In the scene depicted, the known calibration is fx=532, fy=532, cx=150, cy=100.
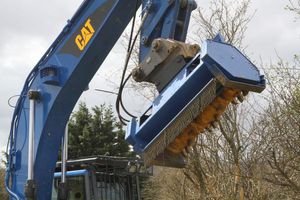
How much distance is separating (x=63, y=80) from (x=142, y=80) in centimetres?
115

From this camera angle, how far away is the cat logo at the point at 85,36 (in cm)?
538

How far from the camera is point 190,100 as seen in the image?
4.28 metres

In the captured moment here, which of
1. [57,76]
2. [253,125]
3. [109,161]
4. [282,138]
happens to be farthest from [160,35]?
[253,125]

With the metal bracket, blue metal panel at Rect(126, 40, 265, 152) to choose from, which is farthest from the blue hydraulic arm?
blue metal panel at Rect(126, 40, 265, 152)

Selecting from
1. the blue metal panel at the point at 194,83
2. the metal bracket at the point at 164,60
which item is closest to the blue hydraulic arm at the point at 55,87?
the metal bracket at the point at 164,60

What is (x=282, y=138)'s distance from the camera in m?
8.50

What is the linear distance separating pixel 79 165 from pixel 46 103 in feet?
5.49

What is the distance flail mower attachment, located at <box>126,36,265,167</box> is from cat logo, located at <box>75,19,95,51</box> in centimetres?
110

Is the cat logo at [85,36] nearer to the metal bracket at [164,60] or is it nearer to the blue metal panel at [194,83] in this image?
the metal bracket at [164,60]

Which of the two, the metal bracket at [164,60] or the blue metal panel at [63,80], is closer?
the metal bracket at [164,60]

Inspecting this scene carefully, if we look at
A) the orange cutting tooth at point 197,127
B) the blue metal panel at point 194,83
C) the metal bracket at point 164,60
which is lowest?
the orange cutting tooth at point 197,127

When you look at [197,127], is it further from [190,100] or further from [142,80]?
[142,80]

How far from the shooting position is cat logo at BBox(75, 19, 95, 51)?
5.38 m

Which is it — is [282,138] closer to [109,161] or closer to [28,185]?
[109,161]
